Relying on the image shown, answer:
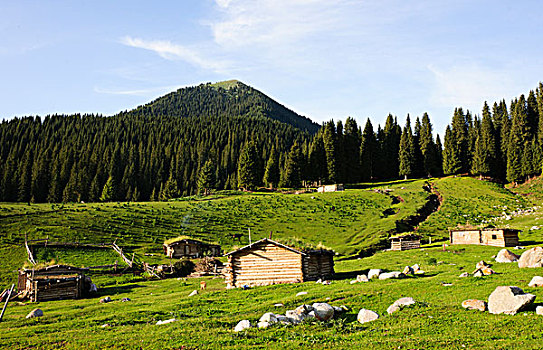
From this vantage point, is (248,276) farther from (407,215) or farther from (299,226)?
(407,215)

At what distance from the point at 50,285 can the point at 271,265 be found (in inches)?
794

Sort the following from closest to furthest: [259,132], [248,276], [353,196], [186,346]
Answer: [186,346]
[248,276]
[353,196]
[259,132]

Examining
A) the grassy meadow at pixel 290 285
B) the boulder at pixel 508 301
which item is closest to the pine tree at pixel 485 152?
the grassy meadow at pixel 290 285

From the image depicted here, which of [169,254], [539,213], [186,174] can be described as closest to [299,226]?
[169,254]

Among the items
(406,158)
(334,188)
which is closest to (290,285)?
(334,188)

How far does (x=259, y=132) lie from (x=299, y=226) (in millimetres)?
129565

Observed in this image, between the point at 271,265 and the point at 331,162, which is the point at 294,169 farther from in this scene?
the point at 271,265

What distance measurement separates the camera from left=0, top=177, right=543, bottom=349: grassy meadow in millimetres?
14469

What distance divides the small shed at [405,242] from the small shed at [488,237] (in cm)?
510

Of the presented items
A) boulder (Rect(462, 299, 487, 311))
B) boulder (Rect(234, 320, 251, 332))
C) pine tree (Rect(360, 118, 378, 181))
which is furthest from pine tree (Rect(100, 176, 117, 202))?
boulder (Rect(462, 299, 487, 311))

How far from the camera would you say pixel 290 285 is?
31000 millimetres

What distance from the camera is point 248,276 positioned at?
34.0 m

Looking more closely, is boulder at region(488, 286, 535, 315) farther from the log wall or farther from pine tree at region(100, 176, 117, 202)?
pine tree at region(100, 176, 117, 202)

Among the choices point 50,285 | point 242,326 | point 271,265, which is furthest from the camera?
point 50,285
